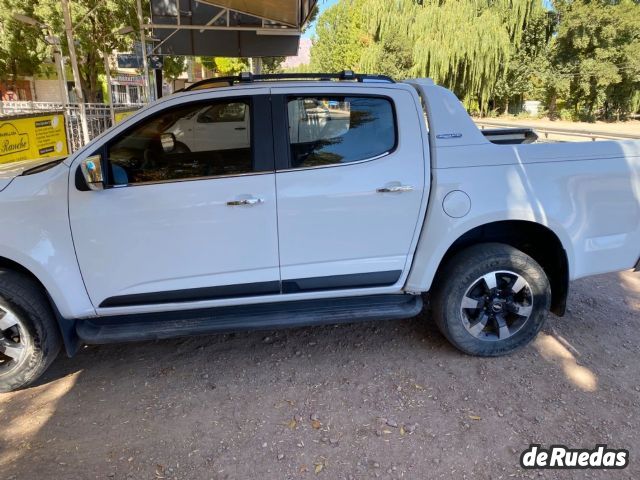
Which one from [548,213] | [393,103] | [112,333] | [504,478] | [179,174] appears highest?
[393,103]

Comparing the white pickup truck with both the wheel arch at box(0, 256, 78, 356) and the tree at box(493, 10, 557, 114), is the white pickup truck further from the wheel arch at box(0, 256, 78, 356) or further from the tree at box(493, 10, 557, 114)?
the tree at box(493, 10, 557, 114)

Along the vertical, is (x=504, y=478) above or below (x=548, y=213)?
below

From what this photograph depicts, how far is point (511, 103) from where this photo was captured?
134ft

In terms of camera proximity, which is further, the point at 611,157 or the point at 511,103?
the point at 511,103

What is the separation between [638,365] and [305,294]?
2.43 m

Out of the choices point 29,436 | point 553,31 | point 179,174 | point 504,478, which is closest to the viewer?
point 504,478

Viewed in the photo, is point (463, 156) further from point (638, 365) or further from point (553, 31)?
point (553, 31)

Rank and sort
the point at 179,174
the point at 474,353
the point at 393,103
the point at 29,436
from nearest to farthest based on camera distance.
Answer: the point at 29,436
the point at 179,174
the point at 393,103
the point at 474,353

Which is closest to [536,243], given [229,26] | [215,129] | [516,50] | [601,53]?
[215,129]

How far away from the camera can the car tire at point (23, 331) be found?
295 centimetres

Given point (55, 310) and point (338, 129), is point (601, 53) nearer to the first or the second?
point (338, 129)

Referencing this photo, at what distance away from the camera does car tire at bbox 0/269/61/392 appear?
9.68 ft

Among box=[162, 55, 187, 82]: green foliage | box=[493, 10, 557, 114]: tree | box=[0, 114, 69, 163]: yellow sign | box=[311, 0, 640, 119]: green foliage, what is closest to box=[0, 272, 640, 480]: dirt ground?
box=[0, 114, 69, 163]: yellow sign

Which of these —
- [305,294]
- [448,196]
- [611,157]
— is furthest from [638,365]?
[305,294]
